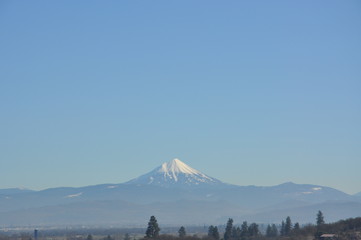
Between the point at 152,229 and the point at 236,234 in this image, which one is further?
the point at 236,234

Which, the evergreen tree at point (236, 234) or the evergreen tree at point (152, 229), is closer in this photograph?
the evergreen tree at point (152, 229)

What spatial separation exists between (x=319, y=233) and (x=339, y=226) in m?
6.65

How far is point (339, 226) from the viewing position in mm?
143875

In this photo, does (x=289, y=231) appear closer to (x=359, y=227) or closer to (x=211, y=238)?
(x=211, y=238)

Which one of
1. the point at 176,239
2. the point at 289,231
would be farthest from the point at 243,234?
the point at 176,239

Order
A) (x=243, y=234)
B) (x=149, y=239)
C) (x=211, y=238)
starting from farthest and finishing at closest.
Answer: (x=243, y=234) → (x=211, y=238) → (x=149, y=239)

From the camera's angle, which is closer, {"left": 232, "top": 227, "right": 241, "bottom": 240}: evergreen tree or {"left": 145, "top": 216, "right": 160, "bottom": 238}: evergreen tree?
{"left": 145, "top": 216, "right": 160, "bottom": 238}: evergreen tree

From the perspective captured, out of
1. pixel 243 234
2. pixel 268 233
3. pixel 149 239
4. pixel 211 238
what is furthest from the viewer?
pixel 268 233

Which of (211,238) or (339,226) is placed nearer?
(339,226)

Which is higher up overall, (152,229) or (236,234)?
(152,229)

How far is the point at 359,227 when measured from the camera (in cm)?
13738

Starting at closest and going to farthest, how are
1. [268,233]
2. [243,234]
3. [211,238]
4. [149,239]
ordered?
[149,239] → [211,238] → [243,234] → [268,233]

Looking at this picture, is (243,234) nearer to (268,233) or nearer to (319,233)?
(268,233)

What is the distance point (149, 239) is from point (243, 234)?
35.5m
